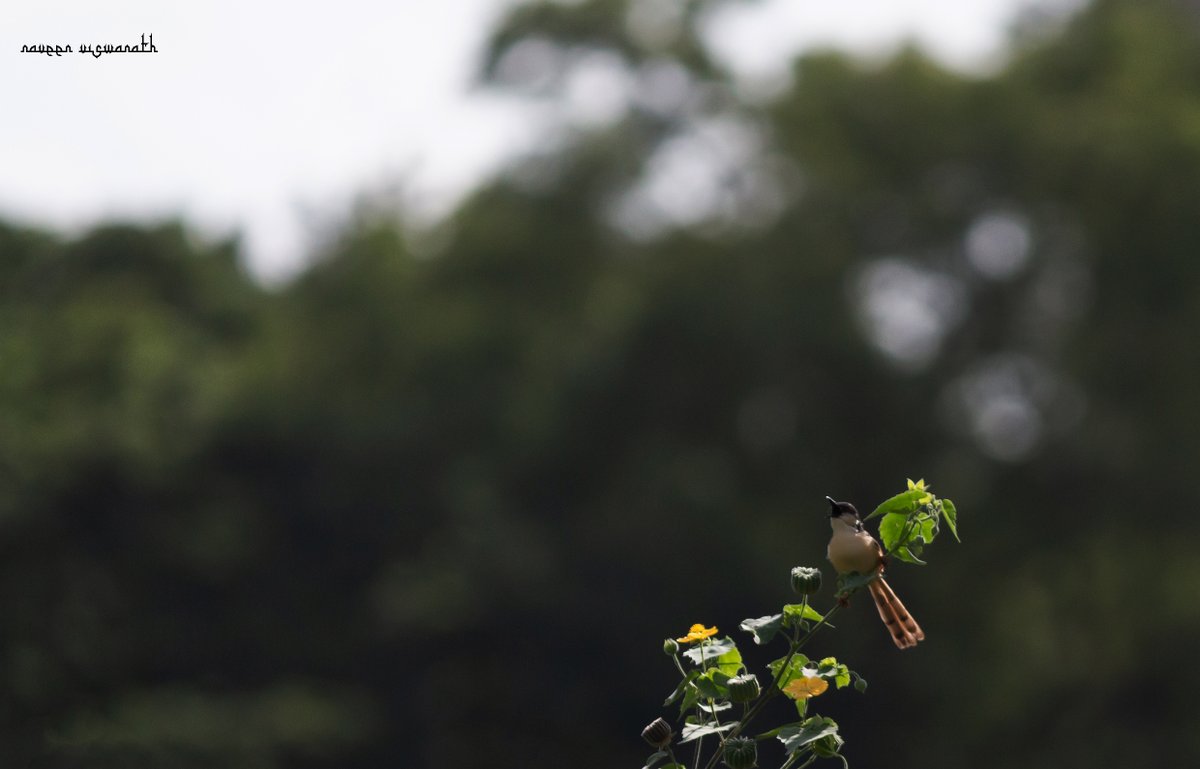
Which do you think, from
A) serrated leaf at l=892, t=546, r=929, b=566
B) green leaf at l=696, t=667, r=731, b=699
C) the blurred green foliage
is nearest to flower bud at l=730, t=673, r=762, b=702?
green leaf at l=696, t=667, r=731, b=699

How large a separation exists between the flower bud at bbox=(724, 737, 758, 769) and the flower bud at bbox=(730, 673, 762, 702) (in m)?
0.05

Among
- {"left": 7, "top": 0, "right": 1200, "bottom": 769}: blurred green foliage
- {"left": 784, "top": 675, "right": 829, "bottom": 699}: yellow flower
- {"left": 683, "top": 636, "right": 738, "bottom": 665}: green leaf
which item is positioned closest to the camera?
{"left": 784, "top": 675, "right": 829, "bottom": 699}: yellow flower

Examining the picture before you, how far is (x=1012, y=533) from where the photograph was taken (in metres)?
20.3

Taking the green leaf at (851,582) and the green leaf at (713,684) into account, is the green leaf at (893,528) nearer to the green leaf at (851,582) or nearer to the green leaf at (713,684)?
the green leaf at (851,582)

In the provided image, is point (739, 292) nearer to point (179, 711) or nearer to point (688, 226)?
point (688, 226)

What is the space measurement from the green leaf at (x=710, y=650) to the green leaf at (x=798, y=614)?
0.08m

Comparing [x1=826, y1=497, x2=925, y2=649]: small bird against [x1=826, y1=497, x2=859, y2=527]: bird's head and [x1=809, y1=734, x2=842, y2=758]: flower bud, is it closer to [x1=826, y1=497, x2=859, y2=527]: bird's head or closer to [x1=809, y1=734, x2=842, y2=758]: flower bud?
[x1=826, y1=497, x2=859, y2=527]: bird's head

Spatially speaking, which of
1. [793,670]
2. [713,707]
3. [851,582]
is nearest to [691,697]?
[713,707]

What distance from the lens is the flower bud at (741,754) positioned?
1.89 m

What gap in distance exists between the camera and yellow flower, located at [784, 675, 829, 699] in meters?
1.87

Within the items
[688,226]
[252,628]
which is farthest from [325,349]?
[688,226]

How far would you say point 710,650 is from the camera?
1.99 m

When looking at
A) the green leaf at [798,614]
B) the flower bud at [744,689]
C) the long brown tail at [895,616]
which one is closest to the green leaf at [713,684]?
the flower bud at [744,689]

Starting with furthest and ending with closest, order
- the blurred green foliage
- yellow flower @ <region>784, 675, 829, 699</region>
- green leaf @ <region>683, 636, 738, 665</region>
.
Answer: the blurred green foliage < green leaf @ <region>683, 636, 738, 665</region> < yellow flower @ <region>784, 675, 829, 699</region>
